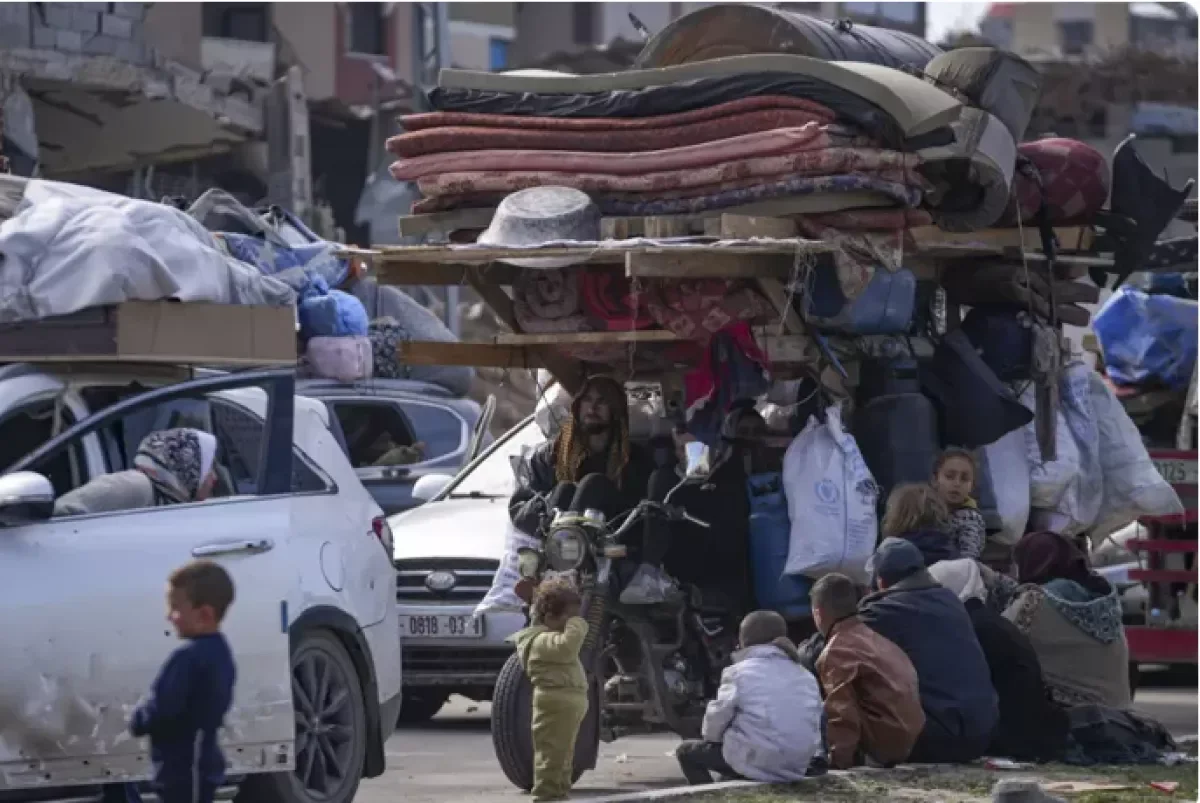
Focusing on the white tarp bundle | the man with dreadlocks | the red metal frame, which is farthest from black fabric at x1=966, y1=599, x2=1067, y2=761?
the red metal frame

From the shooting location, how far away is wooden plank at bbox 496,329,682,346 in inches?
451

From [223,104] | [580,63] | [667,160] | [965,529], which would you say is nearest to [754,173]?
[667,160]

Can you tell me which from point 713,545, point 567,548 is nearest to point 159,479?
point 567,548

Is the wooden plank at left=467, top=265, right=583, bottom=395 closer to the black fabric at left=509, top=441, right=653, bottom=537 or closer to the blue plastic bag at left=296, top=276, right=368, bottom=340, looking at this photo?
the black fabric at left=509, top=441, right=653, bottom=537

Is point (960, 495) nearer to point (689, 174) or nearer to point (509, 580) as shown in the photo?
point (689, 174)

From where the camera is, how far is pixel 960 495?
11703 mm

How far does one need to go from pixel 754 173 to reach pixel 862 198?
0.46 meters

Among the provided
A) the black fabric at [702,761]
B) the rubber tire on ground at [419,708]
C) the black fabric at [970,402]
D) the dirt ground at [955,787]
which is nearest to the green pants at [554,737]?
the black fabric at [702,761]

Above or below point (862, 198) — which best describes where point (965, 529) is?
below

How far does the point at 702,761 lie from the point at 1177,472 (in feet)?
Answer: 21.3

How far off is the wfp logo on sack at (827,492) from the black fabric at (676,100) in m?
1.46

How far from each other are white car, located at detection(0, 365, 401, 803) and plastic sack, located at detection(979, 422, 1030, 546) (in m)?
3.24

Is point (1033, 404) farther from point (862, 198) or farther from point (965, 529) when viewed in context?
point (862, 198)

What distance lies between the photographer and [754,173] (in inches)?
435
